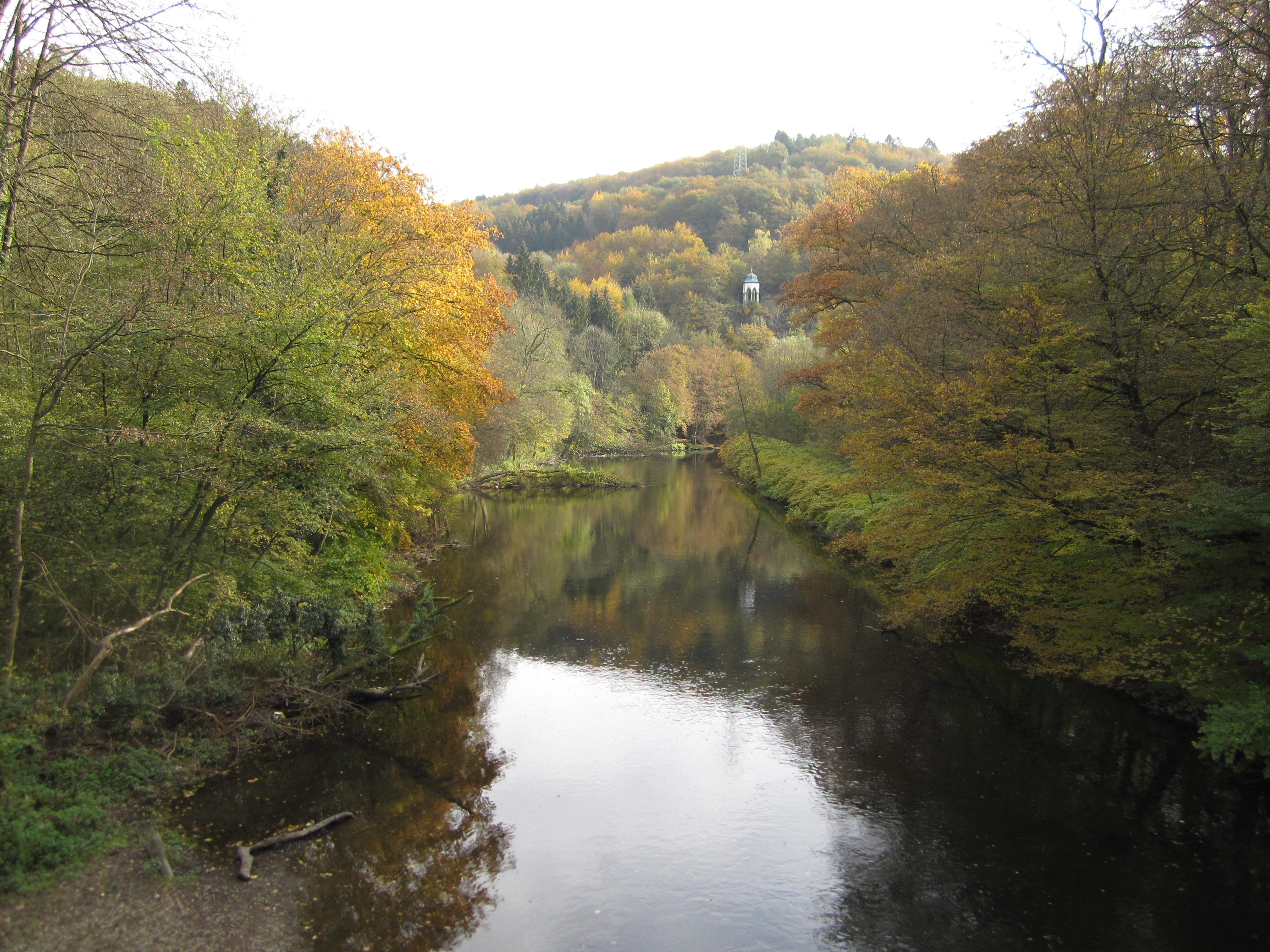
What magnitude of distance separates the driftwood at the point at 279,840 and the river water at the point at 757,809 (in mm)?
176

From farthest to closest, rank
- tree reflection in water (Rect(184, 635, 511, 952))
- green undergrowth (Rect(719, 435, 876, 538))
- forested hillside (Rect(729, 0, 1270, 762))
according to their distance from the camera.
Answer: green undergrowth (Rect(719, 435, 876, 538)) < forested hillside (Rect(729, 0, 1270, 762)) < tree reflection in water (Rect(184, 635, 511, 952))

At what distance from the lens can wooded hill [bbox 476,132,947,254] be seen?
94.7 m

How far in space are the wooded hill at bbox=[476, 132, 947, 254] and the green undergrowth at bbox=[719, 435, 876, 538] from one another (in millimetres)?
49161

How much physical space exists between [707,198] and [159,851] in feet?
366

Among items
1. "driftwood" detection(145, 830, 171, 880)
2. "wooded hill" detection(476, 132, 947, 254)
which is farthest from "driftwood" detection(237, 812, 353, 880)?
"wooded hill" detection(476, 132, 947, 254)

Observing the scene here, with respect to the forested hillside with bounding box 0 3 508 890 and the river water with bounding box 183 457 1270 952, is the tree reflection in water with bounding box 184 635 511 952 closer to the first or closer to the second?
the river water with bounding box 183 457 1270 952

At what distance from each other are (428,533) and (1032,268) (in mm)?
18252

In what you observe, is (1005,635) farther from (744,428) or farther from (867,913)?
(744,428)

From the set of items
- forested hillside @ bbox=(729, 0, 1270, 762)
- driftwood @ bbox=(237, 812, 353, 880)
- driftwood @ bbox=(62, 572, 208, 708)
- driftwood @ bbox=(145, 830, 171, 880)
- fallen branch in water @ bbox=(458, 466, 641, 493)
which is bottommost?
fallen branch in water @ bbox=(458, 466, 641, 493)

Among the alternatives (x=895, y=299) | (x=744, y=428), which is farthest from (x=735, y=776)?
(x=744, y=428)

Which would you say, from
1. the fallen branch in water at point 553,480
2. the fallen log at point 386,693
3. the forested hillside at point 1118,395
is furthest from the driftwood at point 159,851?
the fallen branch in water at point 553,480

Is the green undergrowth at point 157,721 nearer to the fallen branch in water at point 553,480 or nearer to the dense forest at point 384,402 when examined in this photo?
the dense forest at point 384,402

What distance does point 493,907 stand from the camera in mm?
7117

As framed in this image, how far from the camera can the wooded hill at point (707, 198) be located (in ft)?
311
